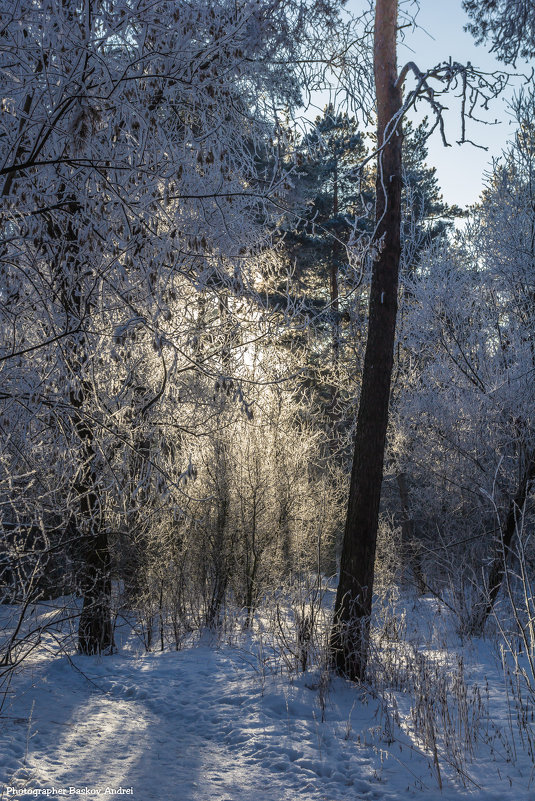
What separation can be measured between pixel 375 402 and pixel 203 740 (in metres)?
3.64

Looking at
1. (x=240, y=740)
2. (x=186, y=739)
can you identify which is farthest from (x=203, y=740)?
(x=240, y=740)

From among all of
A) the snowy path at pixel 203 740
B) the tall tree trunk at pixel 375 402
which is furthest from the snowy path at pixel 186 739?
the tall tree trunk at pixel 375 402

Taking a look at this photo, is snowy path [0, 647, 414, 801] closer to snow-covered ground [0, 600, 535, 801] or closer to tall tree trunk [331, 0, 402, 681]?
snow-covered ground [0, 600, 535, 801]

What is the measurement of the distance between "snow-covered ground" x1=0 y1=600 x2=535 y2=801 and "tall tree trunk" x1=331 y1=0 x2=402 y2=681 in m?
0.72

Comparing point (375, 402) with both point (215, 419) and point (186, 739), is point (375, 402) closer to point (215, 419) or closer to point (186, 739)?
point (215, 419)

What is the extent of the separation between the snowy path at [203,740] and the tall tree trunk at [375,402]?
792 mm

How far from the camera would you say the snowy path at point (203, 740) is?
14.3ft

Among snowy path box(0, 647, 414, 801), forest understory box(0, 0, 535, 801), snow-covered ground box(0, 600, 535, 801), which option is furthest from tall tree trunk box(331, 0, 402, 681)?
snowy path box(0, 647, 414, 801)

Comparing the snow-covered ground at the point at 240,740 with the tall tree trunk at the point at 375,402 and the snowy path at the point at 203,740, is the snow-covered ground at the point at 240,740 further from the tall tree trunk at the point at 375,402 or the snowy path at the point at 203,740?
the tall tree trunk at the point at 375,402

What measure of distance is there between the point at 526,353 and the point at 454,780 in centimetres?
840

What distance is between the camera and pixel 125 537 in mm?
9594

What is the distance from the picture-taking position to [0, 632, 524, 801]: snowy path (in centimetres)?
436

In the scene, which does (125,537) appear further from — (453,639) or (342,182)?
(342,182)

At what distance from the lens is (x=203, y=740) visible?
537 cm
